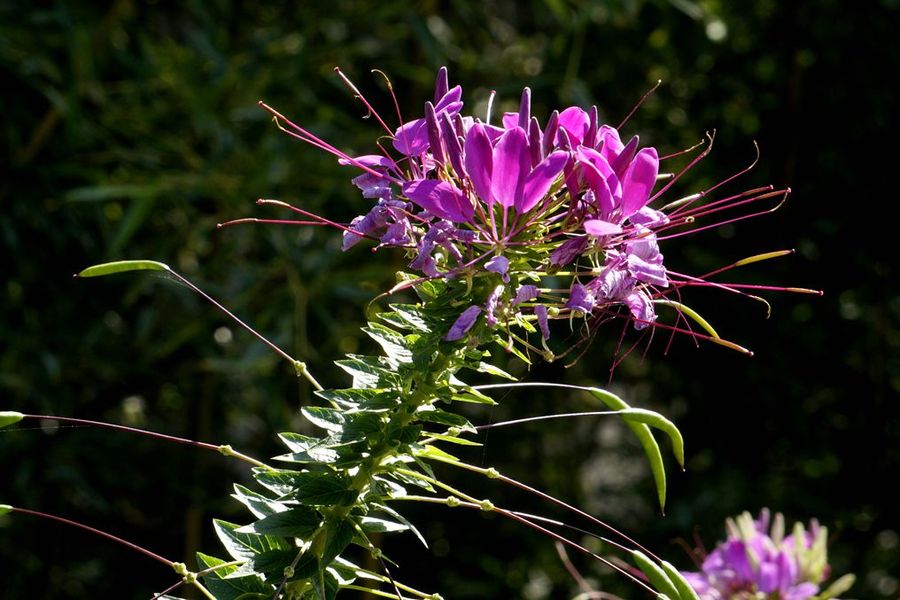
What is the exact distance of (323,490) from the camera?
56cm

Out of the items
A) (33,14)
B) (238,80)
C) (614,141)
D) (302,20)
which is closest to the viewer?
(614,141)

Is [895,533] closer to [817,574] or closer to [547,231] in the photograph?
[817,574]

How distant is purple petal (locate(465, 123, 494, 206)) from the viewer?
0.52 metres

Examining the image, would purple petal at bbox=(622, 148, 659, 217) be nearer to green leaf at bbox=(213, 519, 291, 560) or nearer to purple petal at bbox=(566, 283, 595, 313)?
purple petal at bbox=(566, 283, 595, 313)

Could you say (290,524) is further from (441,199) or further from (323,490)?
(441,199)

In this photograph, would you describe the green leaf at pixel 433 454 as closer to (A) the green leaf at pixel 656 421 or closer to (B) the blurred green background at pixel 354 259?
(A) the green leaf at pixel 656 421

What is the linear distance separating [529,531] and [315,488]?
1.66 m

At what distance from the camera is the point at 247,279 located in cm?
175

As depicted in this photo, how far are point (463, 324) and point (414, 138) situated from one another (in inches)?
4.4

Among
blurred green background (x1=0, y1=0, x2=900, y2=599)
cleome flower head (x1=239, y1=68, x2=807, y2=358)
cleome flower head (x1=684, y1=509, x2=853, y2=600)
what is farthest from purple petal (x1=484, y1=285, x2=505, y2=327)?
blurred green background (x1=0, y1=0, x2=900, y2=599)

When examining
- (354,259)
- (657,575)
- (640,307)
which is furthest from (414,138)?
(354,259)

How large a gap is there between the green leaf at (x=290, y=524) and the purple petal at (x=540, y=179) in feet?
0.64

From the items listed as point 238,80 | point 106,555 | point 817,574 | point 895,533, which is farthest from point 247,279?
point 895,533

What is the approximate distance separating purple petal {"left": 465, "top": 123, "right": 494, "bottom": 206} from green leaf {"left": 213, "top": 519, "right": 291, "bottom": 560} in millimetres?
220
